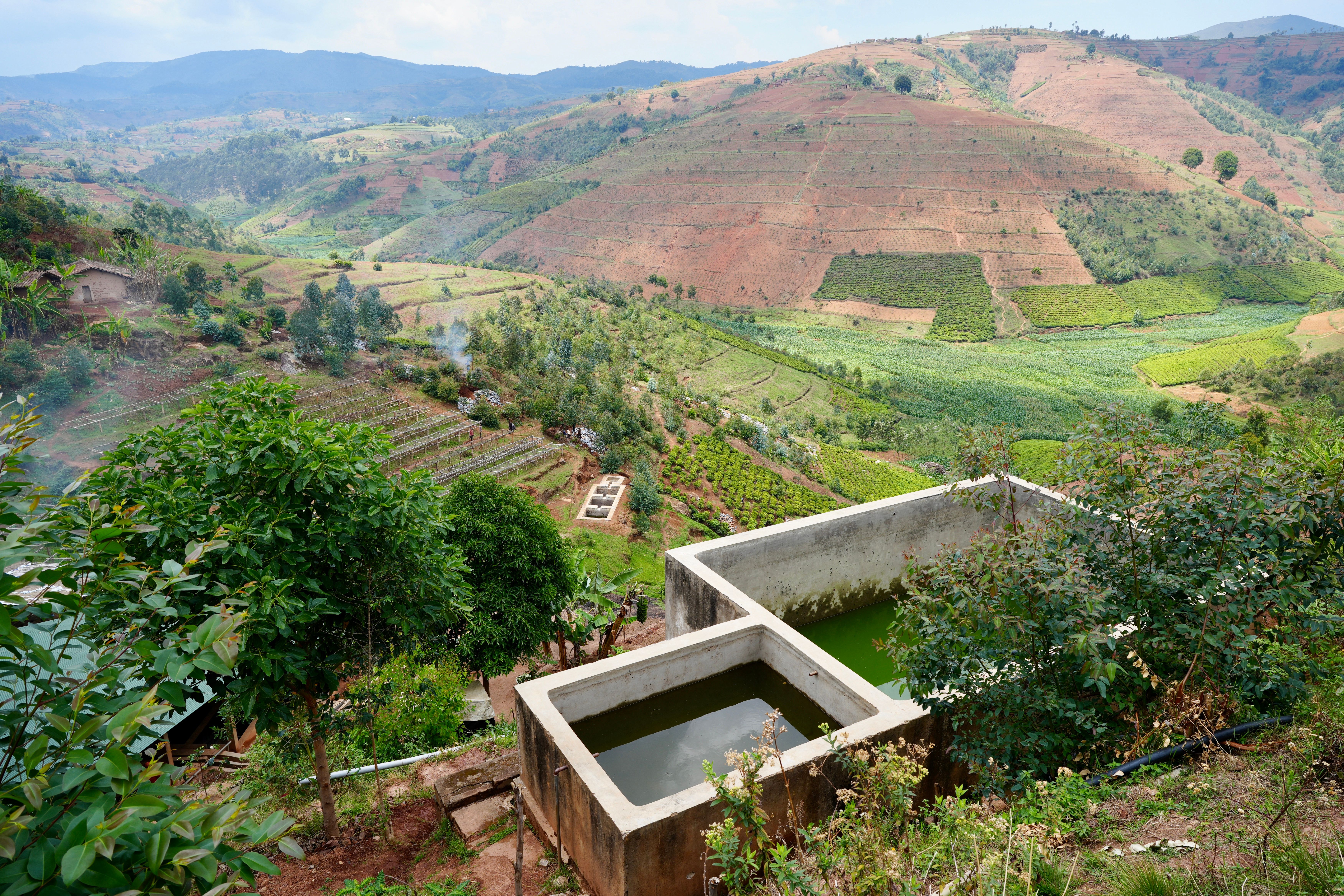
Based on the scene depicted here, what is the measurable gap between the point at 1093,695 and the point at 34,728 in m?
5.44

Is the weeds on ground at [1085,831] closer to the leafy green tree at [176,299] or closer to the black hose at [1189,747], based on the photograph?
the black hose at [1189,747]

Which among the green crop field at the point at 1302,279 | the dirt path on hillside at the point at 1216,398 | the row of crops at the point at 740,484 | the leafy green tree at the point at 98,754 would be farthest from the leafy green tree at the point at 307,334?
the green crop field at the point at 1302,279

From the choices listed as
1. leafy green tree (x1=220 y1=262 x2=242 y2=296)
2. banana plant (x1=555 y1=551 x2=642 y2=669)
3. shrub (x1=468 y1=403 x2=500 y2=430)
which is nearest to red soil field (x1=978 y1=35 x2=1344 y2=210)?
shrub (x1=468 y1=403 x2=500 y2=430)

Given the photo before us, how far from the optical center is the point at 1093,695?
4559 mm

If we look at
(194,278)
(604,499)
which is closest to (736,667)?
(604,499)

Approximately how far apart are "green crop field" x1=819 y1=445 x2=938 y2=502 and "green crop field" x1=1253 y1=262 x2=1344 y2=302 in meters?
52.4

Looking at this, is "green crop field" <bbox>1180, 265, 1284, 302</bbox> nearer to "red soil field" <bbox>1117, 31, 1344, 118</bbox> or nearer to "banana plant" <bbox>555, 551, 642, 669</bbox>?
"banana plant" <bbox>555, 551, 642, 669</bbox>

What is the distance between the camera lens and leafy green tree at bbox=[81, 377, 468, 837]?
13.1ft

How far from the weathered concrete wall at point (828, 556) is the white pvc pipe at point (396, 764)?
2381 millimetres

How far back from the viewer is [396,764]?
6.69 m

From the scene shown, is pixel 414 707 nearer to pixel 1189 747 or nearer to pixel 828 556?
pixel 828 556

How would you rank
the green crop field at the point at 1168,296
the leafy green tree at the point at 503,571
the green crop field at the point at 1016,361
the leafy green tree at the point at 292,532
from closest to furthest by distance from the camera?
the leafy green tree at the point at 292,532
the leafy green tree at the point at 503,571
the green crop field at the point at 1016,361
the green crop field at the point at 1168,296

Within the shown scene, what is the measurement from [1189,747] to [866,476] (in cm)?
2625

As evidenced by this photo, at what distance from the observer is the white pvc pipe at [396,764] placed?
632 centimetres
